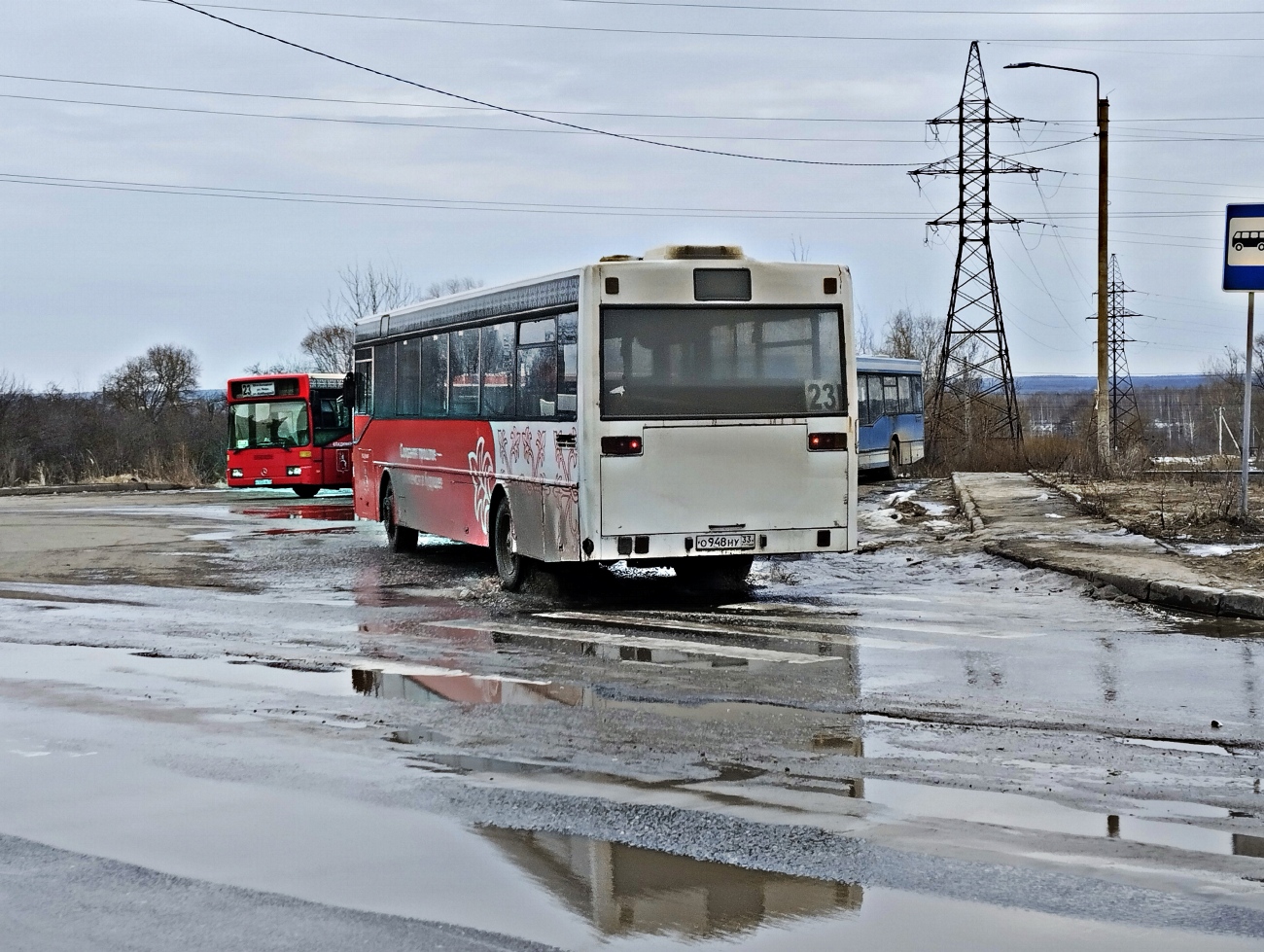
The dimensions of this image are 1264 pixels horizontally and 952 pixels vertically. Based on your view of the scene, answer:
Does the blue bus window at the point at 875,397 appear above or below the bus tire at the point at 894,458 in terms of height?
above

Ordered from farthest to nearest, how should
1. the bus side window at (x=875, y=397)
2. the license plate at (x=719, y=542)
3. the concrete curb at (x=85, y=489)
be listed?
the concrete curb at (x=85, y=489), the bus side window at (x=875, y=397), the license plate at (x=719, y=542)

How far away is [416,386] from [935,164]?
32.5m

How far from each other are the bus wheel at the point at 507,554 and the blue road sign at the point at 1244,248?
27.0 feet

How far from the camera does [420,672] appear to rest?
10.3 meters

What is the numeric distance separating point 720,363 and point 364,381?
876 centimetres

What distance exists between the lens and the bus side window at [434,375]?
17781 mm

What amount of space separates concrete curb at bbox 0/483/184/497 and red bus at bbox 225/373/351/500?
5151 millimetres

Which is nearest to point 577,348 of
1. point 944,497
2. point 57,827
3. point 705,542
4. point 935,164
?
point 705,542

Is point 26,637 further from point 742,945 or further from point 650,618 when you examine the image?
point 742,945

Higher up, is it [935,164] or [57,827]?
[935,164]

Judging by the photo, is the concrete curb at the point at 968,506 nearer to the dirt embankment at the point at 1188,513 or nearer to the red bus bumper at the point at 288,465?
the dirt embankment at the point at 1188,513

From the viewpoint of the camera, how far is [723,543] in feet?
→ 45.8

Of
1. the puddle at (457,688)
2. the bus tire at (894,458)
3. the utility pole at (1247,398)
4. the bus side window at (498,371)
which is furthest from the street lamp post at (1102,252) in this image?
the puddle at (457,688)

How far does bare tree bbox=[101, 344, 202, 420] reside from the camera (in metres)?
69.5
